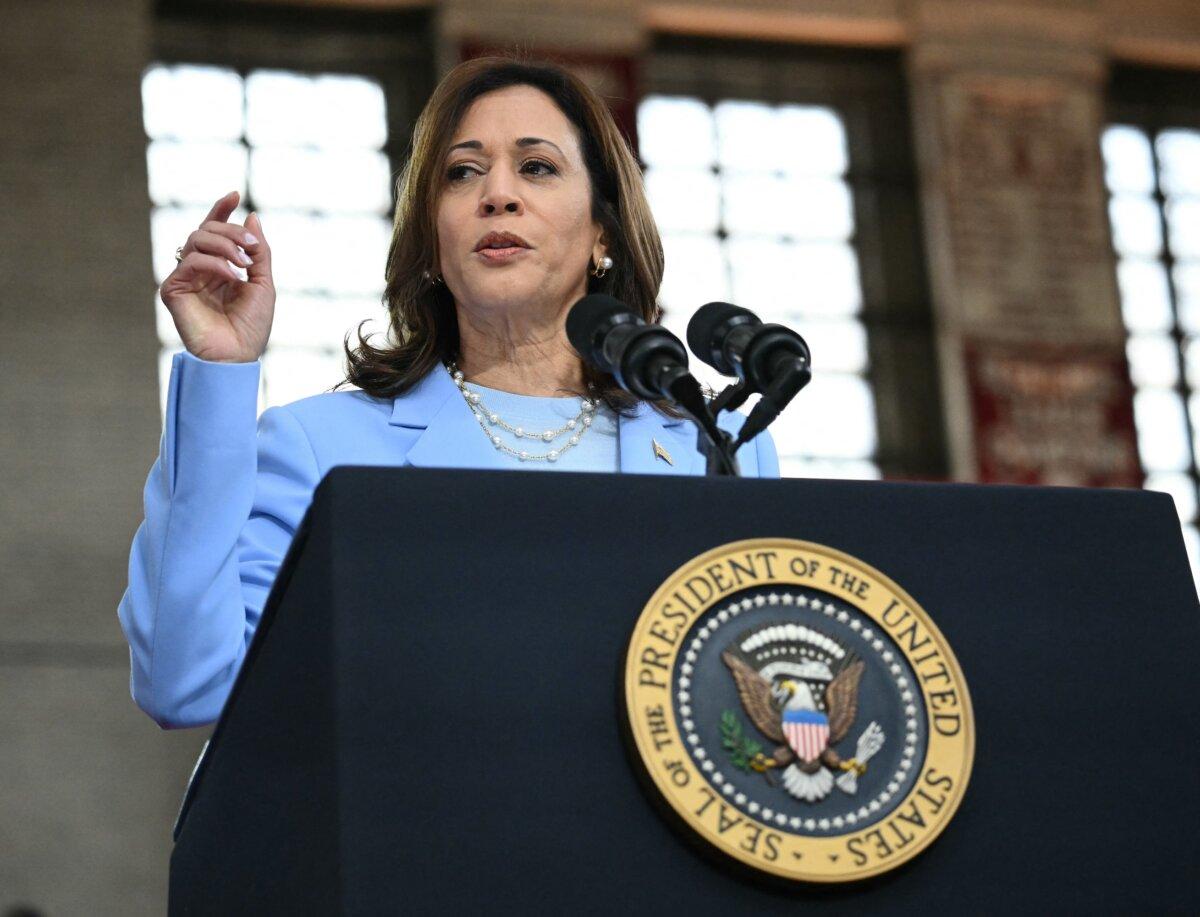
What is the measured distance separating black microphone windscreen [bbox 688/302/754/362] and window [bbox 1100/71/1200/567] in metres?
9.07

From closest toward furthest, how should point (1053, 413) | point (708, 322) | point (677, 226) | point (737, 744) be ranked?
point (737, 744) < point (708, 322) < point (1053, 413) < point (677, 226)

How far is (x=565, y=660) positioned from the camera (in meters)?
1.75

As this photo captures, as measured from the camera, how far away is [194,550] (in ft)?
6.95

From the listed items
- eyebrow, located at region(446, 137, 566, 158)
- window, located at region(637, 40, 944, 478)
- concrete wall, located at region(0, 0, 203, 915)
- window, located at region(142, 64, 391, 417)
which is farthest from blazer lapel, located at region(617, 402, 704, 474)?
window, located at region(637, 40, 944, 478)

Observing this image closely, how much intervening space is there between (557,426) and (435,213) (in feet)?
1.10

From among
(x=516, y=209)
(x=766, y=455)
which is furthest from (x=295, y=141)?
(x=766, y=455)

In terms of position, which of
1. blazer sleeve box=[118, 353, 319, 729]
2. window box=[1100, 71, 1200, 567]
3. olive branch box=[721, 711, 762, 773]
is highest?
window box=[1100, 71, 1200, 567]

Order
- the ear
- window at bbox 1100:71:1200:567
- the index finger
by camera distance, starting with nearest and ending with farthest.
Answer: the index finger → the ear → window at bbox 1100:71:1200:567

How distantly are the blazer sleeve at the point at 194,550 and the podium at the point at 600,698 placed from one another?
162 millimetres

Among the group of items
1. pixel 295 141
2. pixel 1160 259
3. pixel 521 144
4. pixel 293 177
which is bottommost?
pixel 521 144

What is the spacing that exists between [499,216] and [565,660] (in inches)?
44.5

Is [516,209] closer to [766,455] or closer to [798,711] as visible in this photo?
[766,455]

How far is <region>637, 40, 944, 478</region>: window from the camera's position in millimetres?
10781

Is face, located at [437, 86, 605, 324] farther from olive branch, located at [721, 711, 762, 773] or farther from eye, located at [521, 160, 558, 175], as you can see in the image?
olive branch, located at [721, 711, 762, 773]
